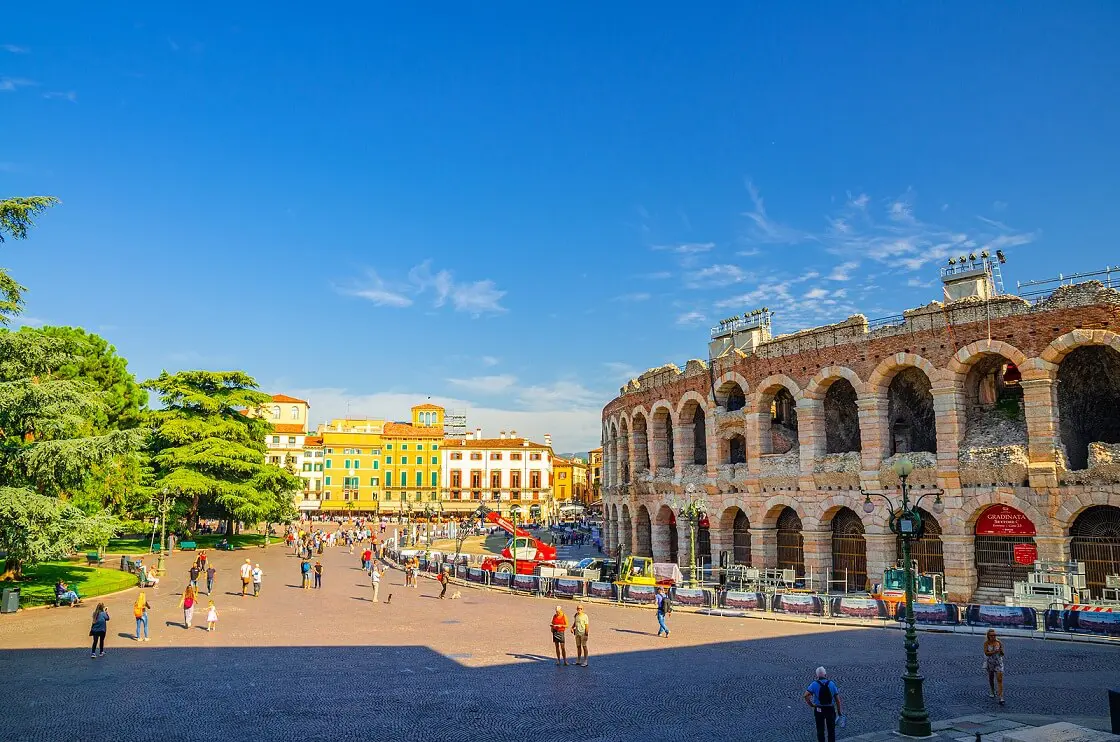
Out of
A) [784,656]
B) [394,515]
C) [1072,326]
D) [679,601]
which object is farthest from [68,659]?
[394,515]

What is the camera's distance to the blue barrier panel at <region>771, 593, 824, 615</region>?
89.7ft

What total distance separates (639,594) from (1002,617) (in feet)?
41.2

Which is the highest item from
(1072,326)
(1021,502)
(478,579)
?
(1072,326)

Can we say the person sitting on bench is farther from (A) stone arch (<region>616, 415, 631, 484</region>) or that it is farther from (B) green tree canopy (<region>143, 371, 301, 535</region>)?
(A) stone arch (<region>616, 415, 631, 484</region>)

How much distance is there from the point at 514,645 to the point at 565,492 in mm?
127267

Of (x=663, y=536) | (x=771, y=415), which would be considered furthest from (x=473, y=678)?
(x=663, y=536)

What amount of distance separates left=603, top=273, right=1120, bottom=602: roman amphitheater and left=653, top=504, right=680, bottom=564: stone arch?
66.7 inches

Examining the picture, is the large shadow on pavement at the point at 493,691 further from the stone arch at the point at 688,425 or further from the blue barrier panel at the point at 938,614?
the stone arch at the point at 688,425

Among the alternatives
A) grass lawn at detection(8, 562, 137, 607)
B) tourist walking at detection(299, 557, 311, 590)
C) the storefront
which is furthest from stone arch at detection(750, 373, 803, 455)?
grass lawn at detection(8, 562, 137, 607)

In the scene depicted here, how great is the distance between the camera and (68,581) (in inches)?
1304

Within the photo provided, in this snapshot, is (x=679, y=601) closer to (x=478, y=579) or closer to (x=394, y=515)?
(x=478, y=579)

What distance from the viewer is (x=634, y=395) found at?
47938 mm

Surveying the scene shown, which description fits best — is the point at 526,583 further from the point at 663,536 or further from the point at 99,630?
the point at 99,630

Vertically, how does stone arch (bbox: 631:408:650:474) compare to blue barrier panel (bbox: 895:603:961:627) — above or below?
above
